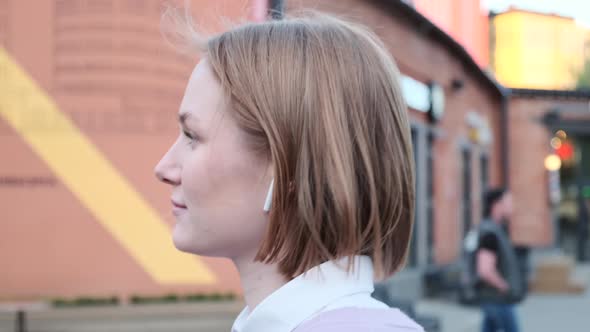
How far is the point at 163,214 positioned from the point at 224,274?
0.84 metres

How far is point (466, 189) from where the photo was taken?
1528 centimetres

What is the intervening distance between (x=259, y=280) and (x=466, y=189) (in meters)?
14.7

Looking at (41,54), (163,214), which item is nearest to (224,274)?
(163,214)

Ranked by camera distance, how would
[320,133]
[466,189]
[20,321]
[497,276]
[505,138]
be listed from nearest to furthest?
[320,133] → [497,276] → [20,321] → [466,189] → [505,138]

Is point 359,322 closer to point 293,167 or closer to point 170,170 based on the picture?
point 293,167

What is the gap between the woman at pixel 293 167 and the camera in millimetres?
998

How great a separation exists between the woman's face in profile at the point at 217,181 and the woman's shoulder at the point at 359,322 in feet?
0.62

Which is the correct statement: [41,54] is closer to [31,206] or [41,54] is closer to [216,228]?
[31,206]

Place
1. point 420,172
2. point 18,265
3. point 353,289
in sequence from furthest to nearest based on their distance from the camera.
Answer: point 420,172 → point 18,265 → point 353,289

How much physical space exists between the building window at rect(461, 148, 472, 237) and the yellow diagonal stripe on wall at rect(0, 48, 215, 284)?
9358mm

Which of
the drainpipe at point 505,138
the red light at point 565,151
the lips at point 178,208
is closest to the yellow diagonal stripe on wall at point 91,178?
the lips at point 178,208

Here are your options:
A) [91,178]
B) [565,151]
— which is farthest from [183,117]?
[565,151]

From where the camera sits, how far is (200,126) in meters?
1.06

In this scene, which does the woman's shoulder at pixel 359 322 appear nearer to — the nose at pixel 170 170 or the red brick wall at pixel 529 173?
the nose at pixel 170 170
